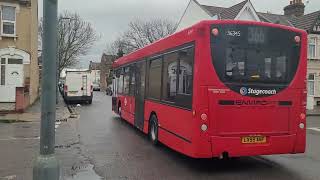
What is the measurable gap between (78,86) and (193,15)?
14.3m

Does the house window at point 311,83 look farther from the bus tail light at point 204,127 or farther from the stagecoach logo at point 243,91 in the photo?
the bus tail light at point 204,127

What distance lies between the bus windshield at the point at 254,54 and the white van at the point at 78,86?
26.3 m

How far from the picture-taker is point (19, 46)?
26.5m

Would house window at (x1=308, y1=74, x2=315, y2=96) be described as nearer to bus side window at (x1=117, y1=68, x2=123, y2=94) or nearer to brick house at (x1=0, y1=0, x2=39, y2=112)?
bus side window at (x1=117, y1=68, x2=123, y2=94)

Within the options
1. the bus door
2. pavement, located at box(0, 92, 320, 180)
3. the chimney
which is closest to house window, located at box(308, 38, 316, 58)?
the chimney

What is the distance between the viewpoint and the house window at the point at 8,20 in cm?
2620

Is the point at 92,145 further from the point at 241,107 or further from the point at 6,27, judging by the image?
the point at 6,27

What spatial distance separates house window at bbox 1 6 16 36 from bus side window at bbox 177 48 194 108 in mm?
19581

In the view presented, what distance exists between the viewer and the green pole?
5281 millimetres

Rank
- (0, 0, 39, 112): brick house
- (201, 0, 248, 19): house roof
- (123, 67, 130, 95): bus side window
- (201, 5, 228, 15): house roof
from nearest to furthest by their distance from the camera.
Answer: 1. (123, 67, 130, 95): bus side window
2. (0, 0, 39, 112): brick house
3. (201, 0, 248, 19): house roof
4. (201, 5, 228, 15): house roof

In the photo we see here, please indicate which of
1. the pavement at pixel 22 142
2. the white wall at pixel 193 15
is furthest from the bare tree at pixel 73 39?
the pavement at pixel 22 142

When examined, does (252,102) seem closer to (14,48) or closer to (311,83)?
(14,48)

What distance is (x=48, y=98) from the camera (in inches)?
208

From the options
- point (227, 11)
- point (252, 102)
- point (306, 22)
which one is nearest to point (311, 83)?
point (306, 22)
